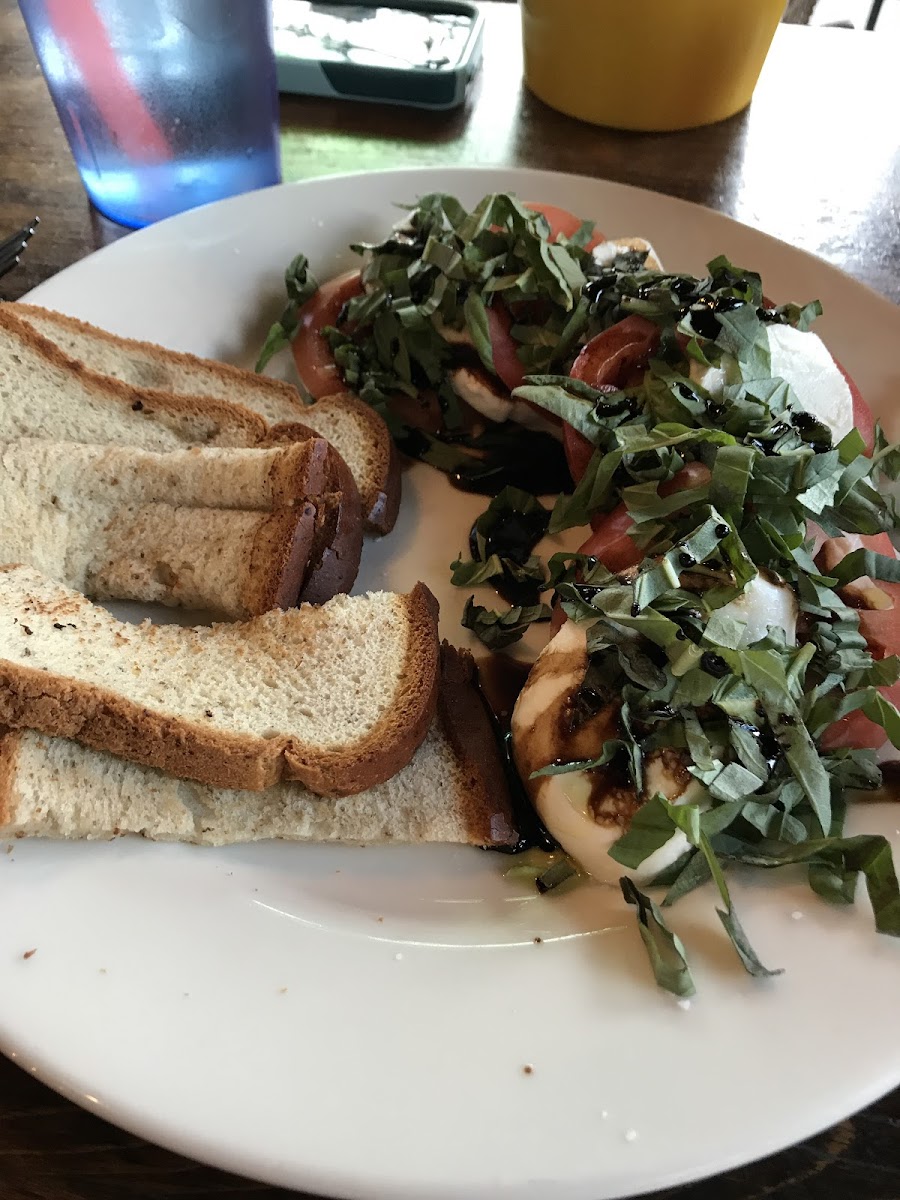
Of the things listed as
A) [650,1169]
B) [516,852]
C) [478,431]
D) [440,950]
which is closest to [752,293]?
[478,431]

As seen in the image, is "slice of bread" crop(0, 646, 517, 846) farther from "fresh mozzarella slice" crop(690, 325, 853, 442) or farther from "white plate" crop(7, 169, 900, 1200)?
"fresh mozzarella slice" crop(690, 325, 853, 442)

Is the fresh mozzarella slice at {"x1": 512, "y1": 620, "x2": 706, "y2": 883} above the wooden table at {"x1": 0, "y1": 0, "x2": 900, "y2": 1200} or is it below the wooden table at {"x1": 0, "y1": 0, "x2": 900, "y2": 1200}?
below

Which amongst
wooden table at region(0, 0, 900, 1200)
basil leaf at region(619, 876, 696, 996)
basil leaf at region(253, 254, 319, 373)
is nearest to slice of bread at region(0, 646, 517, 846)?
basil leaf at region(619, 876, 696, 996)

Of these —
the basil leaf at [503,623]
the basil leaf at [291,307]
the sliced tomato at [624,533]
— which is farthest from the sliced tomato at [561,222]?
the basil leaf at [503,623]

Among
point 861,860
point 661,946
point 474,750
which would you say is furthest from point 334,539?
point 861,860

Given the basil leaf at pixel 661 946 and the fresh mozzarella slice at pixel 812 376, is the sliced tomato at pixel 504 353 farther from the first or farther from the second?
the basil leaf at pixel 661 946

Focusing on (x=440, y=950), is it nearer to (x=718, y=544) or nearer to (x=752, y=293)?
(x=718, y=544)
